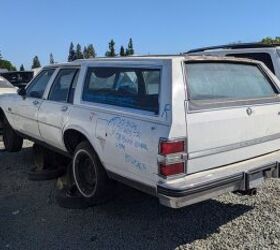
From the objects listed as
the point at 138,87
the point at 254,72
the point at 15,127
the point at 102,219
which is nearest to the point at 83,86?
the point at 138,87

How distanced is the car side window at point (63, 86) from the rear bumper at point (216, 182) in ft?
7.60

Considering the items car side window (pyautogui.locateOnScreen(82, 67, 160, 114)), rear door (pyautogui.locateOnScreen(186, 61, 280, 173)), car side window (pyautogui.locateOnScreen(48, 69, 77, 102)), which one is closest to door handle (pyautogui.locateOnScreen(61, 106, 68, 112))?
car side window (pyautogui.locateOnScreen(48, 69, 77, 102))

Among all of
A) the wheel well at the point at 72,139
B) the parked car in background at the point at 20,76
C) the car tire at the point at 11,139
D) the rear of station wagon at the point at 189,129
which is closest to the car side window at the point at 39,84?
the wheel well at the point at 72,139

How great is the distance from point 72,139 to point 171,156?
2.19 metres

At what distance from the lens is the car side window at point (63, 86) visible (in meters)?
5.91

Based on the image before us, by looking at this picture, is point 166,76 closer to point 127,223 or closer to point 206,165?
point 206,165

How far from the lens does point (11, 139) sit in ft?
27.2

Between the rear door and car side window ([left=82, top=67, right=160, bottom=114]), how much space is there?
1.16 ft

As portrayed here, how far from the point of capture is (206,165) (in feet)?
13.9

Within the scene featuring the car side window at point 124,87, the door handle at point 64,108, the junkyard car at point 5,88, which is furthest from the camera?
the junkyard car at point 5,88

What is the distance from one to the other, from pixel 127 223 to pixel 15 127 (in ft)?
11.6

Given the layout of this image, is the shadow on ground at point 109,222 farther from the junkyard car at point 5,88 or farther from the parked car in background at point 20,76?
the parked car in background at point 20,76

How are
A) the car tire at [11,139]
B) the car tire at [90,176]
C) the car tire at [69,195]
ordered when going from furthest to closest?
the car tire at [11,139] → the car tire at [69,195] → the car tire at [90,176]

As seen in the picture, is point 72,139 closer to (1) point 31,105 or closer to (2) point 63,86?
(2) point 63,86
